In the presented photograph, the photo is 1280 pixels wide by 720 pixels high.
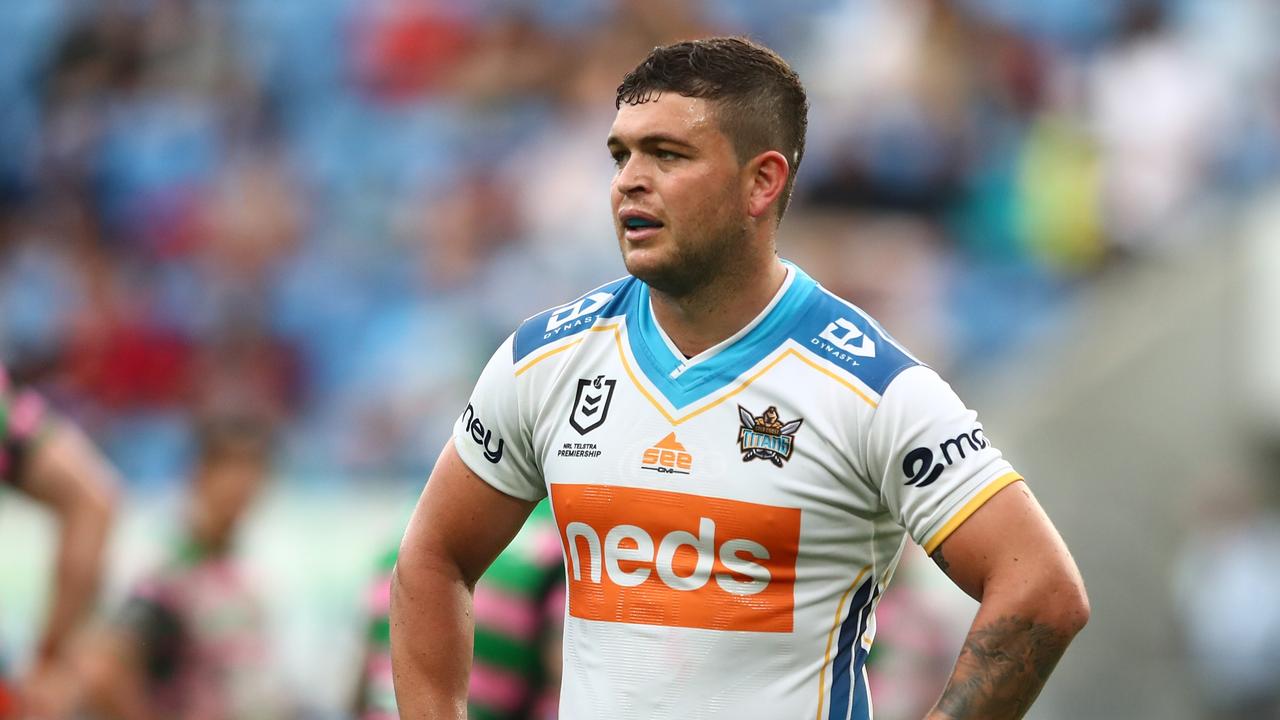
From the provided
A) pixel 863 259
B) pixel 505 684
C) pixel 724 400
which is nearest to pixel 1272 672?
pixel 863 259

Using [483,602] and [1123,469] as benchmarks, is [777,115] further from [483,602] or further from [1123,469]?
[1123,469]

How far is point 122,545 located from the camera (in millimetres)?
10602

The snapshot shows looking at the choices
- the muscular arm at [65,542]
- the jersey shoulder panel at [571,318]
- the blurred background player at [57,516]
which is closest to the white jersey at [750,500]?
the jersey shoulder panel at [571,318]

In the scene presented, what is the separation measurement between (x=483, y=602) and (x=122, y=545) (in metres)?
5.27

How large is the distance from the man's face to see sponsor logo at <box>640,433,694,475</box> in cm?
34

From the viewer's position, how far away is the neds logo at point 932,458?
3725 millimetres

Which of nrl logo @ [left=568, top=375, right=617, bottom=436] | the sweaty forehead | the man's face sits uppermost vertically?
the sweaty forehead

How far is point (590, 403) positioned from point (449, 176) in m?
9.52

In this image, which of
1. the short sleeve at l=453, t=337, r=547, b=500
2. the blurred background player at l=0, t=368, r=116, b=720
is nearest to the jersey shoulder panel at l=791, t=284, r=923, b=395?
the short sleeve at l=453, t=337, r=547, b=500

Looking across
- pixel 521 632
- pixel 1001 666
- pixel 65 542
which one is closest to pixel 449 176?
pixel 65 542

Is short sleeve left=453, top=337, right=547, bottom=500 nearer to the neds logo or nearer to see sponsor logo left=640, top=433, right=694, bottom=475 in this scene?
see sponsor logo left=640, top=433, right=694, bottom=475

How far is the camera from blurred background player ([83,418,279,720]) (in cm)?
752

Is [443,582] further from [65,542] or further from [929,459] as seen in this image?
[65,542]

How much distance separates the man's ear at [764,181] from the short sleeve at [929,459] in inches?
18.6
